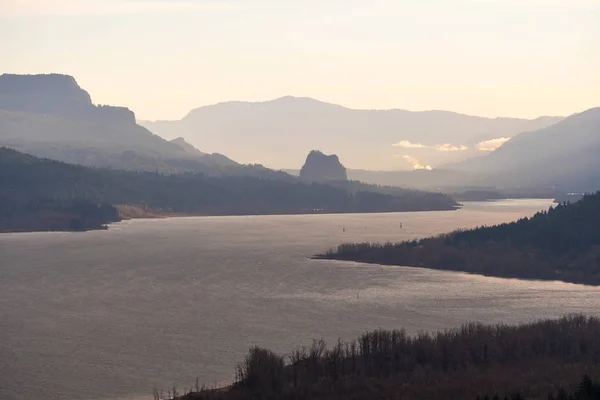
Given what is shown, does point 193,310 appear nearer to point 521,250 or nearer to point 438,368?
point 438,368

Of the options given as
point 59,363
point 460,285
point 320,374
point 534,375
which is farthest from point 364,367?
point 460,285

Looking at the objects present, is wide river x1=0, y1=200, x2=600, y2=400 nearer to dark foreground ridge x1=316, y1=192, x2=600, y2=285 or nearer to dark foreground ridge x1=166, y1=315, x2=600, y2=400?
dark foreground ridge x1=166, y1=315, x2=600, y2=400

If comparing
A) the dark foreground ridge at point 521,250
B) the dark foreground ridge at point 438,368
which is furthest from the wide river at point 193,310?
the dark foreground ridge at point 521,250

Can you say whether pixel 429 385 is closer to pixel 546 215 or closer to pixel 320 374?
pixel 320 374

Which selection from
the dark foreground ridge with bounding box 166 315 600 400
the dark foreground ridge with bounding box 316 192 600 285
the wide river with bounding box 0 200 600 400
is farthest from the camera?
the dark foreground ridge with bounding box 316 192 600 285

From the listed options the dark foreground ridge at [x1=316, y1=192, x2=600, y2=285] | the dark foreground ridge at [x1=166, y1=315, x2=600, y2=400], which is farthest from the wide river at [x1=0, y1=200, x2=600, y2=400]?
the dark foreground ridge at [x1=316, y1=192, x2=600, y2=285]

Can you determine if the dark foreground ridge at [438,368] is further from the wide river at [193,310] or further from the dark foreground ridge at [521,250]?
the dark foreground ridge at [521,250]
